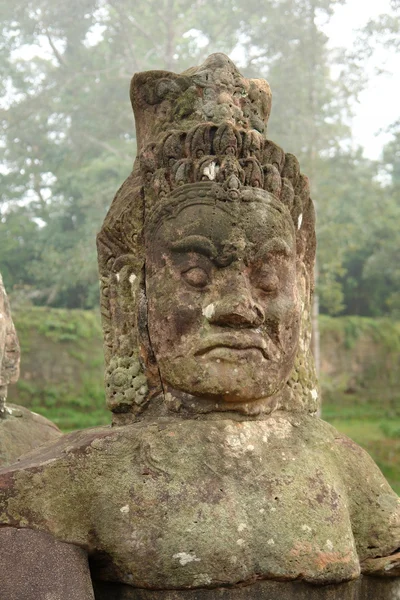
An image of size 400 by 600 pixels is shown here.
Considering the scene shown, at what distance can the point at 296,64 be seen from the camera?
1345 cm

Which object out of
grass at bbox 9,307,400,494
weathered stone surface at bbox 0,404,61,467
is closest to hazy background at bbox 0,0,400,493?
grass at bbox 9,307,400,494

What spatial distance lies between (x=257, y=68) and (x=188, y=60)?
1.54 metres

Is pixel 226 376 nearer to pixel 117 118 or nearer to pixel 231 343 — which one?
pixel 231 343

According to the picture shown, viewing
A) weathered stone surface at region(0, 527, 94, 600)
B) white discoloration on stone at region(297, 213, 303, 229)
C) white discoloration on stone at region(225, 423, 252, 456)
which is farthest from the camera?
white discoloration on stone at region(297, 213, 303, 229)

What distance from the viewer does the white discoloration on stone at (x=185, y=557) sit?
7.50 feet

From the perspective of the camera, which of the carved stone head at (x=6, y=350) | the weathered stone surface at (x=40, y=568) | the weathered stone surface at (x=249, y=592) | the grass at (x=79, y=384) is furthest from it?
the grass at (x=79, y=384)

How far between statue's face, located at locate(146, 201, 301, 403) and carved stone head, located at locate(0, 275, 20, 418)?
4.76 ft

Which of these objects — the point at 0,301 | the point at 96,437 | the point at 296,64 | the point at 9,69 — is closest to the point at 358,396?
the point at 296,64

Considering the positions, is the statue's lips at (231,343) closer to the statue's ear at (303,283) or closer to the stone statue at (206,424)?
the stone statue at (206,424)

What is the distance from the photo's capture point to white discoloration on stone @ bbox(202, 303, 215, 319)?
2.56 meters

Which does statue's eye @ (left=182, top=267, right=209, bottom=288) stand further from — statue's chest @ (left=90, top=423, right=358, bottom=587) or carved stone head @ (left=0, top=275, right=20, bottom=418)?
carved stone head @ (left=0, top=275, right=20, bottom=418)

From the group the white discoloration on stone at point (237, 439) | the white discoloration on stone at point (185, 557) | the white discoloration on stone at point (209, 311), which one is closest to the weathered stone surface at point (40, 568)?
the white discoloration on stone at point (185, 557)

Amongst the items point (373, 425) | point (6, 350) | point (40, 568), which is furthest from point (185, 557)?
point (373, 425)

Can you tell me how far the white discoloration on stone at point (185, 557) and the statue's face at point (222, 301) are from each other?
1.81 ft
